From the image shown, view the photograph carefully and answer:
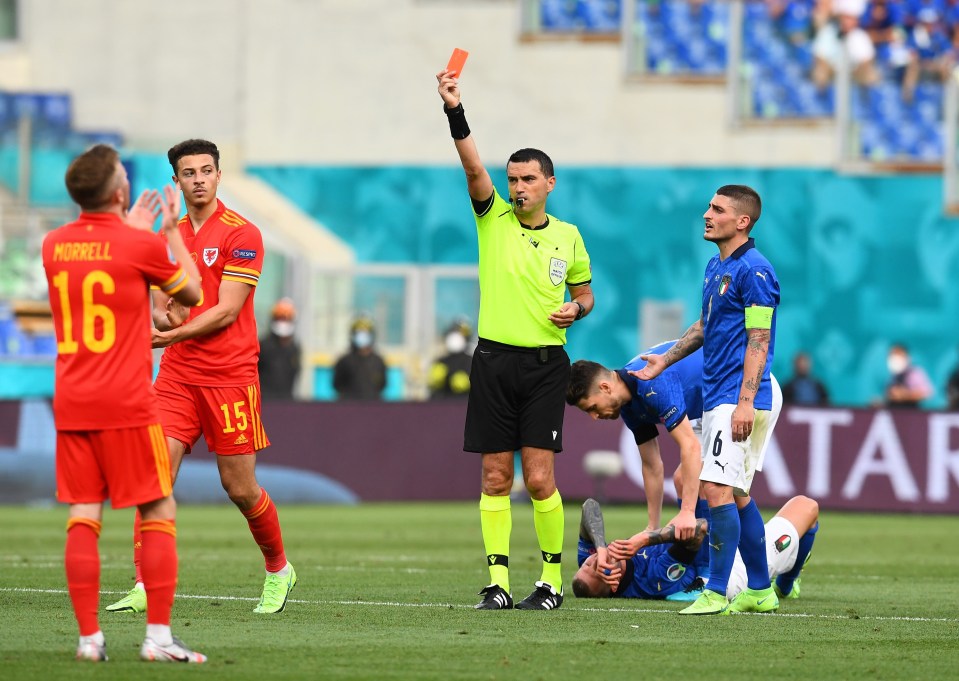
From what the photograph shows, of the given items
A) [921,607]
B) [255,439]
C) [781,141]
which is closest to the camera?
[255,439]

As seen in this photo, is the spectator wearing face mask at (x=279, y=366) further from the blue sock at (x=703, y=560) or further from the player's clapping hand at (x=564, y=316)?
the player's clapping hand at (x=564, y=316)

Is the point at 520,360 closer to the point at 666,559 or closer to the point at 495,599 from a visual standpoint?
the point at 495,599

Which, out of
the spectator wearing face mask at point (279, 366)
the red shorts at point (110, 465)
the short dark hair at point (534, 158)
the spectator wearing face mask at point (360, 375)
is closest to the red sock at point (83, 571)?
the red shorts at point (110, 465)

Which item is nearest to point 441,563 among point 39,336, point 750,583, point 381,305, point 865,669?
point 750,583

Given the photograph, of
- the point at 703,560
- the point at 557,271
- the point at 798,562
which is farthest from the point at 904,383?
the point at 557,271

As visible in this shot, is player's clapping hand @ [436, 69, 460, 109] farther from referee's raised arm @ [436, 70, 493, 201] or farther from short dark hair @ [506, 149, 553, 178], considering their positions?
short dark hair @ [506, 149, 553, 178]

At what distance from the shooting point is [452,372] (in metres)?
22.8

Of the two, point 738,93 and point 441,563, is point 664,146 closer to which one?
point 738,93

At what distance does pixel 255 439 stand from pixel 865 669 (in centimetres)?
333

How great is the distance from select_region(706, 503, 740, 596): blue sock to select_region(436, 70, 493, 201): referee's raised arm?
212 centimetres

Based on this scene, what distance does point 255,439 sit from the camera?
8.94 metres

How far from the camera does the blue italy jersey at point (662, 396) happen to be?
9781 mm

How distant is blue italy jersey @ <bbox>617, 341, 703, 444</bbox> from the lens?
9.78 m

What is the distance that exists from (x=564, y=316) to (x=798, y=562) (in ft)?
7.31
